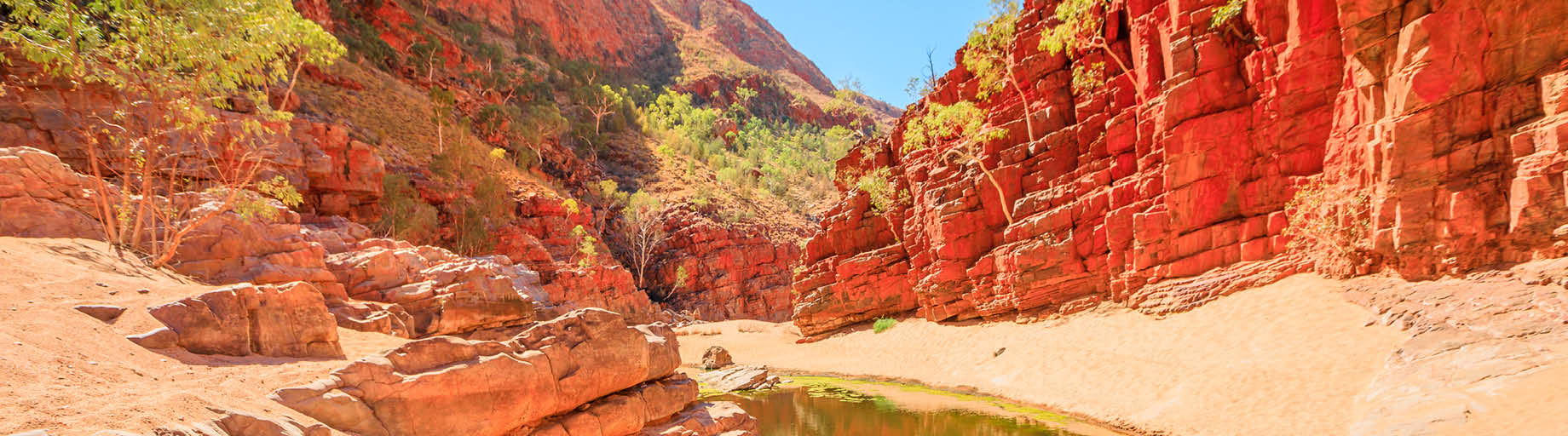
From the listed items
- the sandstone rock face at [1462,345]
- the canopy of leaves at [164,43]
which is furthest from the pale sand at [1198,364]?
the canopy of leaves at [164,43]

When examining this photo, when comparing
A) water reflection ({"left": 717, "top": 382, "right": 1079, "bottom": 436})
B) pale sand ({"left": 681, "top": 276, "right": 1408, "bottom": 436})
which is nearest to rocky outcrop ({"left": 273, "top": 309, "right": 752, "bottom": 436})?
water reflection ({"left": 717, "top": 382, "right": 1079, "bottom": 436})

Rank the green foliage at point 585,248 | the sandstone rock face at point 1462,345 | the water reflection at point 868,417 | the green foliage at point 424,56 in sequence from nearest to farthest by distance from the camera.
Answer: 1. the sandstone rock face at point 1462,345
2. the water reflection at point 868,417
3. the green foliage at point 585,248
4. the green foliage at point 424,56

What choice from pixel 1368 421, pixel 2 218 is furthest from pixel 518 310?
pixel 1368 421

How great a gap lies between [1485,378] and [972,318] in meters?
15.7

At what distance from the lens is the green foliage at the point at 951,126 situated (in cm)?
2485

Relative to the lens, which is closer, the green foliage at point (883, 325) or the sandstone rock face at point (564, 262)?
the green foliage at point (883, 325)

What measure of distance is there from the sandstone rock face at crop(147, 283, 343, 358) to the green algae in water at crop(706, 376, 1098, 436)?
9438 millimetres

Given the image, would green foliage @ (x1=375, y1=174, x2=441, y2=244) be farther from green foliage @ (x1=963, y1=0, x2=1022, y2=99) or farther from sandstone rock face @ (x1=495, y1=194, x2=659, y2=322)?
green foliage @ (x1=963, y1=0, x2=1022, y2=99)

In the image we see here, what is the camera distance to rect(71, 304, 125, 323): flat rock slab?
618cm

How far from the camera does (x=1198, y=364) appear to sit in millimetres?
13562

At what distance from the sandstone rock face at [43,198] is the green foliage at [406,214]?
16494 mm

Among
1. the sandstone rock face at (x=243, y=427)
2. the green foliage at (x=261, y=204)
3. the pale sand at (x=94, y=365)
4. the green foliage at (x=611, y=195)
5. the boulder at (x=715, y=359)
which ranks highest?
A: the green foliage at (x=611, y=195)

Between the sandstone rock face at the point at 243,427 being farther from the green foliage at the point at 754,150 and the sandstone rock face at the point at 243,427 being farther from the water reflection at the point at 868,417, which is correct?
the green foliage at the point at 754,150

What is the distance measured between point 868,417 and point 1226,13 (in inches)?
601
